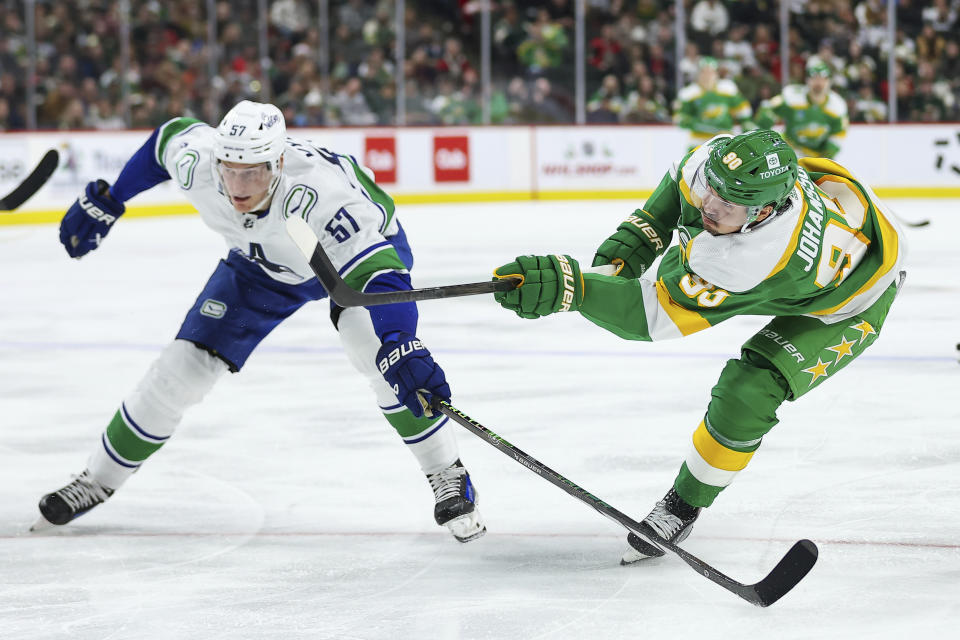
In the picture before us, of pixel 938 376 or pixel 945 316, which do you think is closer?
pixel 938 376

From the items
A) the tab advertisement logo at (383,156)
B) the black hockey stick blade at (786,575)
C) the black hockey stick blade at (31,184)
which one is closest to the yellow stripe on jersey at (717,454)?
the black hockey stick blade at (786,575)

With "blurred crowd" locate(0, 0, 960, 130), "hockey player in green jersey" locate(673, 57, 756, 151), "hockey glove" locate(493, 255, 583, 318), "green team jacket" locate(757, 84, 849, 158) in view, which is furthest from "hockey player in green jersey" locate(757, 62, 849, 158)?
"hockey glove" locate(493, 255, 583, 318)

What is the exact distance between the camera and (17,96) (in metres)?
11.5

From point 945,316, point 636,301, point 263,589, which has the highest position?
point 636,301

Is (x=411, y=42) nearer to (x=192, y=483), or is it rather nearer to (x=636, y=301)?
(x=192, y=483)

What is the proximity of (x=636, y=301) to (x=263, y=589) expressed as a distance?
98 centimetres

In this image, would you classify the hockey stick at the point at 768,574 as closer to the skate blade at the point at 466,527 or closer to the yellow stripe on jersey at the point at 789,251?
the skate blade at the point at 466,527

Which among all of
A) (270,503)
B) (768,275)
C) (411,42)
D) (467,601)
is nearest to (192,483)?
(270,503)

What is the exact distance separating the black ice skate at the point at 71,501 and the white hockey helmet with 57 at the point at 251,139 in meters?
0.92

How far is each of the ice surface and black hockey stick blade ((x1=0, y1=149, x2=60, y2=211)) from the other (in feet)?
2.55

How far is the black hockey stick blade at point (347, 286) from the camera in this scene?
2.65 m

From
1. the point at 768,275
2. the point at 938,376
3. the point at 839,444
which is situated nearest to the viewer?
the point at 768,275

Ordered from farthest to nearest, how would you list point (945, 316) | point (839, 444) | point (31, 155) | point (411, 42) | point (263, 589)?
1. point (411, 42)
2. point (31, 155)
3. point (945, 316)
4. point (839, 444)
5. point (263, 589)

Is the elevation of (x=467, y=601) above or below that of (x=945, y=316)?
above
